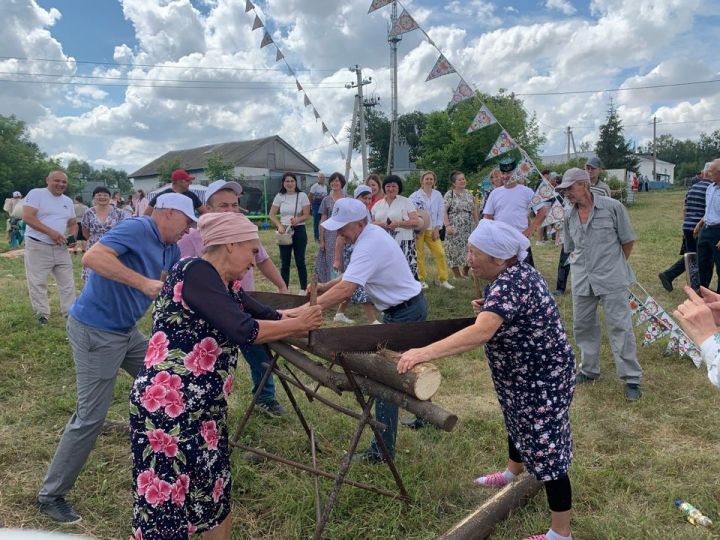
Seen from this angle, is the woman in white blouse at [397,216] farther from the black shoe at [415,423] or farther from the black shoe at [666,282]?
the black shoe at [666,282]

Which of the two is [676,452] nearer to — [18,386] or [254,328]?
[254,328]

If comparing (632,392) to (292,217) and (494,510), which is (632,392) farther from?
(292,217)

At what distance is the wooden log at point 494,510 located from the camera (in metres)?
2.65

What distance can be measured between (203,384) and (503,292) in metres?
1.37

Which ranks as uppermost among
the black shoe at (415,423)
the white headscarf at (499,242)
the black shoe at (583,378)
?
the white headscarf at (499,242)

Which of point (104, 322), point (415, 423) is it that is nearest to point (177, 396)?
point (104, 322)

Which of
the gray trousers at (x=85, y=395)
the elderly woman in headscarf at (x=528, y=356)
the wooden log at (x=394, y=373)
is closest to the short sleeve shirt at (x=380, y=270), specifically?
the wooden log at (x=394, y=373)

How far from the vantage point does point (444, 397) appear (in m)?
4.60

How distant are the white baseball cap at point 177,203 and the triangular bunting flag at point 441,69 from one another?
18.8 ft

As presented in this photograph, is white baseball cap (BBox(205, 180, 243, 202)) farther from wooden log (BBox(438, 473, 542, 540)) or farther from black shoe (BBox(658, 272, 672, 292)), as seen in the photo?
black shoe (BBox(658, 272, 672, 292))

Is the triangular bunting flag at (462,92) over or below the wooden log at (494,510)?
over

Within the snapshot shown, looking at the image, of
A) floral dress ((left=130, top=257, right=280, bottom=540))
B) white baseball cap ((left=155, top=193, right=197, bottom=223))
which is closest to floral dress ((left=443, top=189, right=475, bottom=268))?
white baseball cap ((left=155, top=193, right=197, bottom=223))

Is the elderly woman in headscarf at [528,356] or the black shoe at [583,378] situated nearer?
the elderly woman in headscarf at [528,356]

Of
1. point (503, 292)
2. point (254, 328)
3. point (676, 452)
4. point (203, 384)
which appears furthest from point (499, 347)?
point (676, 452)
